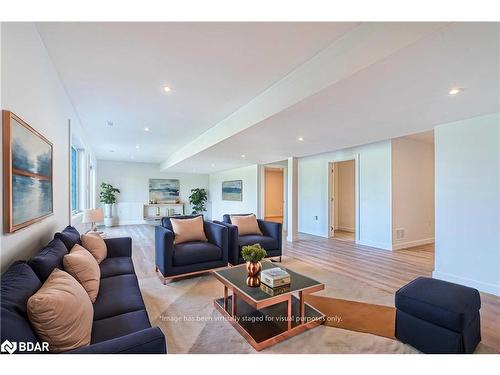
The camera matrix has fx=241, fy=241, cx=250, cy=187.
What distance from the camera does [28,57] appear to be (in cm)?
168

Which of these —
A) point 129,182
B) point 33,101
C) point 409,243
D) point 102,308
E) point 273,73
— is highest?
point 273,73

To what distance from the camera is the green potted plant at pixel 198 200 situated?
33.4 feet

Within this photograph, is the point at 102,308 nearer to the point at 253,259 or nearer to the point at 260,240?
the point at 253,259

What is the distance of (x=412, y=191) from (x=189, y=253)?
191 inches

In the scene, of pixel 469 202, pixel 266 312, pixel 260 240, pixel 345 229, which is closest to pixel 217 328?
pixel 266 312

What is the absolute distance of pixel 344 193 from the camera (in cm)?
764

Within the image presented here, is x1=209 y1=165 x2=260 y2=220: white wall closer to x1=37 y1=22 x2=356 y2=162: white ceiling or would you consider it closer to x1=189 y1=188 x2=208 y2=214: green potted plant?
x1=189 y1=188 x2=208 y2=214: green potted plant

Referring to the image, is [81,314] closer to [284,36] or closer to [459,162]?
[284,36]

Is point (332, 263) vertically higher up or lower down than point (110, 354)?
lower down

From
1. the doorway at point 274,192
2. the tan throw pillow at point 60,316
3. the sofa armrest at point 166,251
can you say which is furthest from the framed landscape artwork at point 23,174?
the doorway at point 274,192

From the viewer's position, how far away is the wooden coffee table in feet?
6.17
